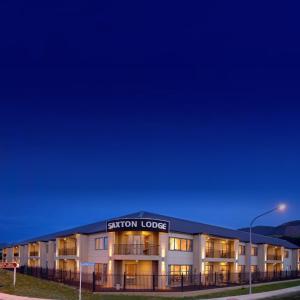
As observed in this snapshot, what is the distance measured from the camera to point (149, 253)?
50.5 meters

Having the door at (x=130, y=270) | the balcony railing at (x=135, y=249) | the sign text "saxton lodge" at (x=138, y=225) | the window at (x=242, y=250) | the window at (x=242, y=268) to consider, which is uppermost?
the sign text "saxton lodge" at (x=138, y=225)

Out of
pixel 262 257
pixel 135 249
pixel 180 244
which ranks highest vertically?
pixel 180 244

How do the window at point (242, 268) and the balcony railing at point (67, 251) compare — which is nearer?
the balcony railing at point (67, 251)

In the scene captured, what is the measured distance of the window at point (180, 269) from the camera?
52909mm

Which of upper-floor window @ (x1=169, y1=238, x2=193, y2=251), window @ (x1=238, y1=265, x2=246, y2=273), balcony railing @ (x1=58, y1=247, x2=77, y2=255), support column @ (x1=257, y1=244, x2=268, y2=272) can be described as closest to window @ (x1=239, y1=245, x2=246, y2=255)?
window @ (x1=238, y1=265, x2=246, y2=273)

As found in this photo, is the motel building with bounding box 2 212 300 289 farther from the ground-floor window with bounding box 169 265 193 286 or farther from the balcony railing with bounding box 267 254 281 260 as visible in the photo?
the balcony railing with bounding box 267 254 281 260

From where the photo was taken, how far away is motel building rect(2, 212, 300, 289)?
163 ft

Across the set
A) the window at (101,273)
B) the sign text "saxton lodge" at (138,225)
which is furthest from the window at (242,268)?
the window at (101,273)

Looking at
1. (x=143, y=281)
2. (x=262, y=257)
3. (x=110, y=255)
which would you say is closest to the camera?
(x=143, y=281)

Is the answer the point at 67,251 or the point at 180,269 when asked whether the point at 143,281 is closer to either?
the point at 180,269

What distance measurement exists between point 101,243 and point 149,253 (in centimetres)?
678

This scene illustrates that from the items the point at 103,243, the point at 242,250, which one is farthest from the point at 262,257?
the point at 103,243

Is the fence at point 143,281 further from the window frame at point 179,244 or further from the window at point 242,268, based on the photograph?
the window at point 242,268

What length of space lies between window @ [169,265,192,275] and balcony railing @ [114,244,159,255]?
351cm
